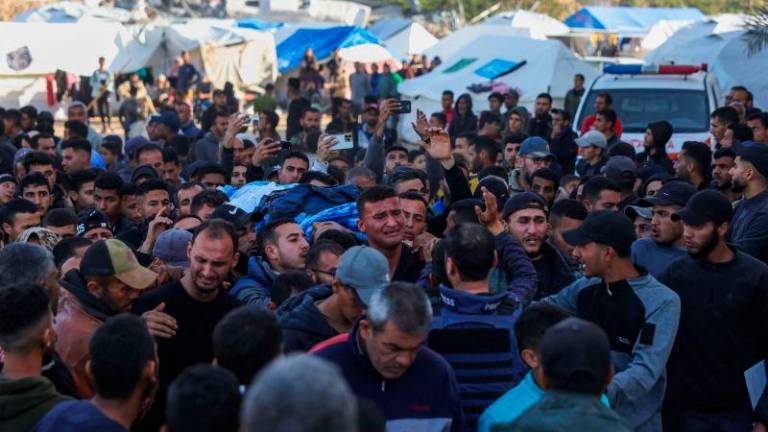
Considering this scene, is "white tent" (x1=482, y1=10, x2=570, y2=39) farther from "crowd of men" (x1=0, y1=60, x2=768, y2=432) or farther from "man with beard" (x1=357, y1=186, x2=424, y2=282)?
"man with beard" (x1=357, y1=186, x2=424, y2=282)

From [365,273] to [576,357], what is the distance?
133 cm

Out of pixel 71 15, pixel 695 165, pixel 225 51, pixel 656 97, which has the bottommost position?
pixel 225 51

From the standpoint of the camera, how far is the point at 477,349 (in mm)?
4762

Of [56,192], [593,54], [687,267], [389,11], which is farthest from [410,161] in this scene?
[389,11]

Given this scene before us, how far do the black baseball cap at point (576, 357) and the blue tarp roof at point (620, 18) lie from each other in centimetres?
4134

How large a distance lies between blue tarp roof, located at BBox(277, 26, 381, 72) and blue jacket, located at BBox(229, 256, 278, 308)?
25.7 meters

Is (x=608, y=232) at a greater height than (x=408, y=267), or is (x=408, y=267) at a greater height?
(x=608, y=232)

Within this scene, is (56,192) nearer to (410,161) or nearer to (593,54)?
(410,161)

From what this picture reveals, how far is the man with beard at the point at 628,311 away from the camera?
5.32 m

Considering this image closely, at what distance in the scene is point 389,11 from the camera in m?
50.2

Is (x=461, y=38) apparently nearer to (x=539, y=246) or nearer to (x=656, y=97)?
(x=656, y=97)

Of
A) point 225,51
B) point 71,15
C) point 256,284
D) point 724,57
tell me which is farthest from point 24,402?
point 71,15

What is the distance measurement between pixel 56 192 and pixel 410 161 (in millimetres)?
3627

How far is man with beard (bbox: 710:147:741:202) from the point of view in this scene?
898cm
